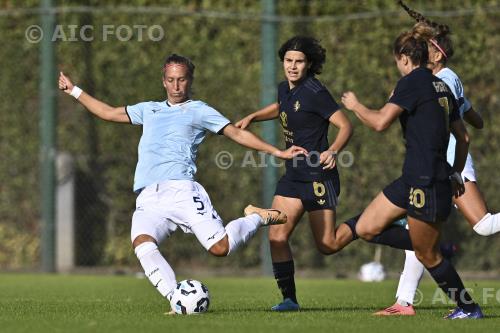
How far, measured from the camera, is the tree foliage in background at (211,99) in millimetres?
13281

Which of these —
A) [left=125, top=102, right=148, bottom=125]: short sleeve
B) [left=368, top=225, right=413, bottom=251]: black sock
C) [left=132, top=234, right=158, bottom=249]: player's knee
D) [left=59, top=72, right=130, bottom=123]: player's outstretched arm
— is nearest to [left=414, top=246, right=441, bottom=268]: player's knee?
[left=368, top=225, right=413, bottom=251]: black sock

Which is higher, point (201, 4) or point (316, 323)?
point (201, 4)

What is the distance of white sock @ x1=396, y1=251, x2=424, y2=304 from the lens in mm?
8461

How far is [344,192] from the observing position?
1363cm

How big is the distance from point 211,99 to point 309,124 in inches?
216

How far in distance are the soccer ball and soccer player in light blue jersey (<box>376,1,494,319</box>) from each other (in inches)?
48.4

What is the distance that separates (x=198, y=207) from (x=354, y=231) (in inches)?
46.3

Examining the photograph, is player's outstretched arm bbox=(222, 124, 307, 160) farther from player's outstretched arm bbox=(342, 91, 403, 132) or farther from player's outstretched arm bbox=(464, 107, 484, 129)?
player's outstretched arm bbox=(464, 107, 484, 129)

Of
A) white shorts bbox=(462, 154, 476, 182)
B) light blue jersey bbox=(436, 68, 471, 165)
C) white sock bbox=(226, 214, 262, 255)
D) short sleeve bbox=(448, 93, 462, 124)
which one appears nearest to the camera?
short sleeve bbox=(448, 93, 462, 124)

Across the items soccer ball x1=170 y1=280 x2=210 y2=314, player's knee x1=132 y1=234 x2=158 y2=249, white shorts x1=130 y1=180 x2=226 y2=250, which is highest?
white shorts x1=130 y1=180 x2=226 y2=250

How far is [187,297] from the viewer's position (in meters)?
8.12

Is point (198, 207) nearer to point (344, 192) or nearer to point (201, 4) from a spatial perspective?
point (344, 192)

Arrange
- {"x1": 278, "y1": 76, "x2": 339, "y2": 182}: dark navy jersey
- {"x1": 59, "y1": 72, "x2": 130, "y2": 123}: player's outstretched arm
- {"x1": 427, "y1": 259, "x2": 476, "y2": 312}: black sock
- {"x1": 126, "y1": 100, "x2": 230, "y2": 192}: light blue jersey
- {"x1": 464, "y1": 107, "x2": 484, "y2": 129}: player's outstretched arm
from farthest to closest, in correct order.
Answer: {"x1": 464, "y1": 107, "x2": 484, "y2": 129}: player's outstretched arm < {"x1": 59, "y1": 72, "x2": 130, "y2": 123}: player's outstretched arm < {"x1": 278, "y1": 76, "x2": 339, "y2": 182}: dark navy jersey < {"x1": 126, "y1": 100, "x2": 230, "y2": 192}: light blue jersey < {"x1": 427, "y1": 259, "x2": 476, "y2": 312}: black sock

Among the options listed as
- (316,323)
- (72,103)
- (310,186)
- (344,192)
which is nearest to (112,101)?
(72,103)
